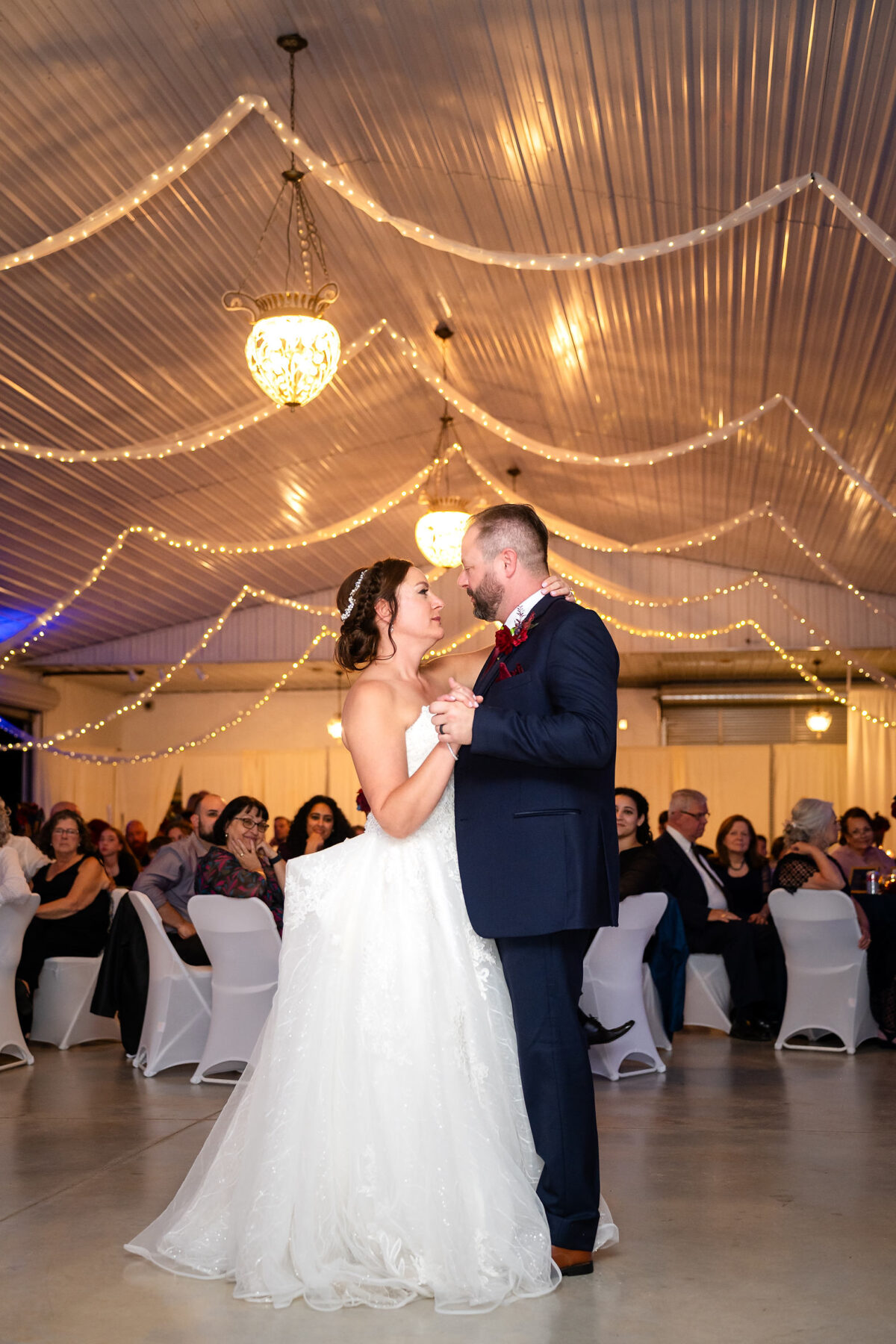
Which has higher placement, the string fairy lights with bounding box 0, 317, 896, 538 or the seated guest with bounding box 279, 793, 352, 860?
the string fairy lights with bounding box 0, 317, 896, 538

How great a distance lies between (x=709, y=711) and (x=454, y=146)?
11.9 meters

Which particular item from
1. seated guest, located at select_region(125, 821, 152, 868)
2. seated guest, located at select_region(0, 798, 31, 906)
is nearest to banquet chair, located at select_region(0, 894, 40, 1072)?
seated guest, located at select_region(0, 798, 31, 906)

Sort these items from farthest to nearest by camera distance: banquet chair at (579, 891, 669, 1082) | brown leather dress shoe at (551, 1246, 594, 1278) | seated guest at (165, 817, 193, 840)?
1. seated guest at (165, 817, 193, 840)
2. banquet chair at (579, 891, 669, 1082)
3. brown leather dress shoe at (551, 1246, 594, 1278)

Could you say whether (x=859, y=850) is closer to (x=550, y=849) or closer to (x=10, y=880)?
(x=10, y=880)

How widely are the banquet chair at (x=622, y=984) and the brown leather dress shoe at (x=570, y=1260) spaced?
2.63m

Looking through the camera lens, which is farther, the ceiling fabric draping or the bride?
the ceiling fabric draping

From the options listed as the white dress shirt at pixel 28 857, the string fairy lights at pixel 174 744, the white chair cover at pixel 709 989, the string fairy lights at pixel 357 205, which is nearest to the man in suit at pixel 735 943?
the white chair cover at pixel 709 989

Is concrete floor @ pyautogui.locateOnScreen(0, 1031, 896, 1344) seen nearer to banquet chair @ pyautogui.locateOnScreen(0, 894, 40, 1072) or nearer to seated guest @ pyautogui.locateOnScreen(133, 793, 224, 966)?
banquet chair @ pyautogui.locateOnScreen(0, 894, 40, 1072)

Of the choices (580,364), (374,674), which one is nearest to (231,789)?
(580,364)

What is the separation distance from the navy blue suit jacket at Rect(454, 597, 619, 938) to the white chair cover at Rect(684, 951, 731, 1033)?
4.23 m

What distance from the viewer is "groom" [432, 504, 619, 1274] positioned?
2.46 m

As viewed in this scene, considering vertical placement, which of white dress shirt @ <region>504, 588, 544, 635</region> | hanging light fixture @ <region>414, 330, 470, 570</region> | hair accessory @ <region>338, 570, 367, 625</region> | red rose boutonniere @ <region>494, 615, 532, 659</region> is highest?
hanging light fixture @ <region>414, 330, 470, 570</region>

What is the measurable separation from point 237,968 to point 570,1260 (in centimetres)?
282


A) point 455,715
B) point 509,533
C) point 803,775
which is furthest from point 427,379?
point 803,775
